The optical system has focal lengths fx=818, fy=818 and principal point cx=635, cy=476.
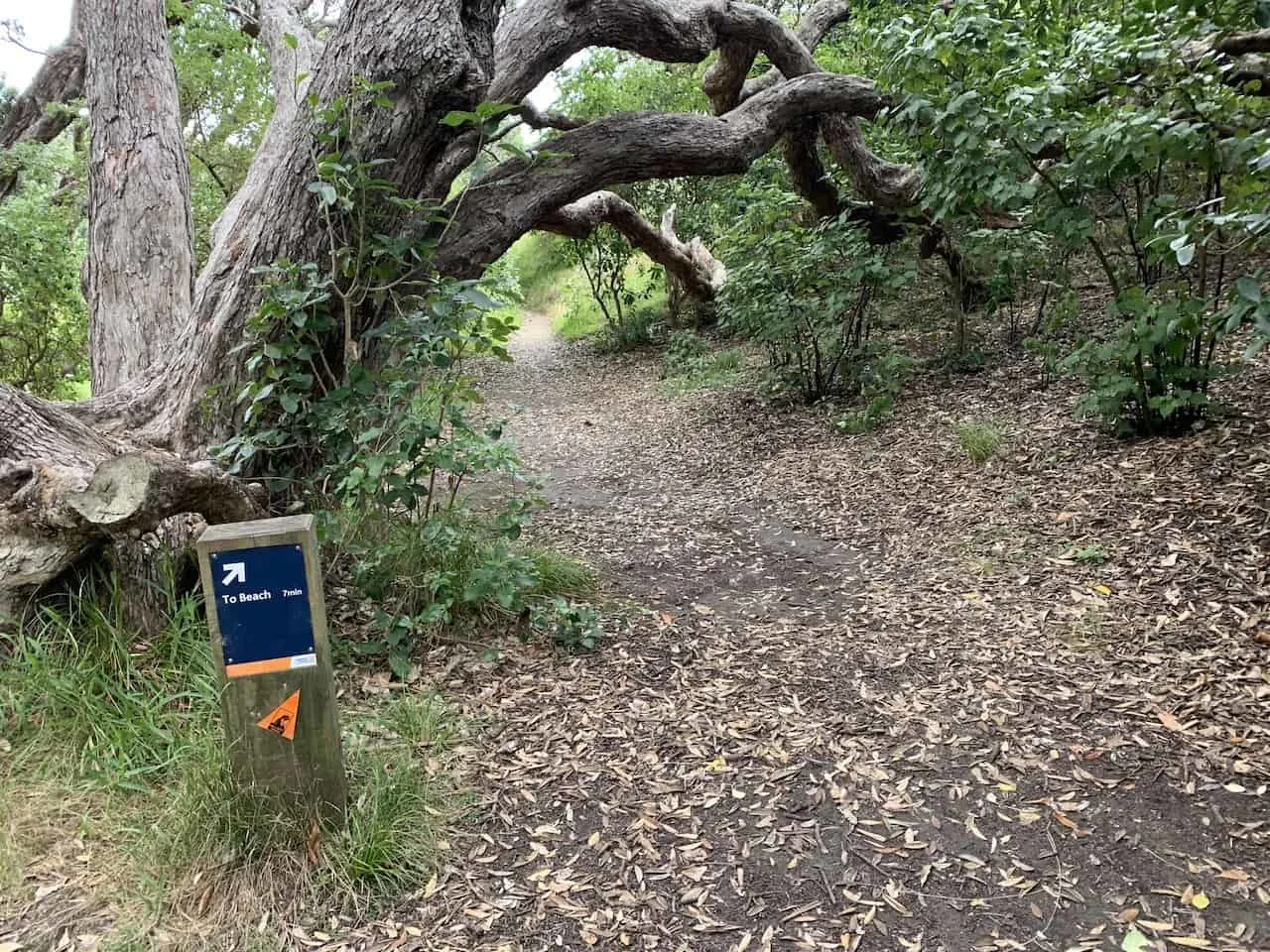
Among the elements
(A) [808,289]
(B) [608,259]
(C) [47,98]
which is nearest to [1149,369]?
(A) [808,289]

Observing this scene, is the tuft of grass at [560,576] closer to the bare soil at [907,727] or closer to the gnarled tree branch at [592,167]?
the bare soil at [907,727]

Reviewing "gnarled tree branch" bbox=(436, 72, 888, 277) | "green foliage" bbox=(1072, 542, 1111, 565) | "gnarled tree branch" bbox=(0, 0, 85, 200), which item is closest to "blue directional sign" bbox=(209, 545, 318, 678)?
"gnarled tree branch" bbox=(436, 72, 888, 277)

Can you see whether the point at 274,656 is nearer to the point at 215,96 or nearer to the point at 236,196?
the point at 236,196

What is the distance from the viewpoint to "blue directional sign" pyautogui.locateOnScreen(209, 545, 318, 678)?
82.4 inches

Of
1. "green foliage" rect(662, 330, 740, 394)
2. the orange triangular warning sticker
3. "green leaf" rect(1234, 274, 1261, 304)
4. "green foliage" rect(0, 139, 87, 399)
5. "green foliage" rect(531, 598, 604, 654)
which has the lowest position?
"green foliage" rect(531, 598, 604, 654)

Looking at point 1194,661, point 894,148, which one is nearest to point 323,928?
point 1194,661

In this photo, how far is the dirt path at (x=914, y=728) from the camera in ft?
7.23

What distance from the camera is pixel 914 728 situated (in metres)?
2.96

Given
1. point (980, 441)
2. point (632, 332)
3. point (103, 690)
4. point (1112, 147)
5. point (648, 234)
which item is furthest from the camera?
point (632, 332)

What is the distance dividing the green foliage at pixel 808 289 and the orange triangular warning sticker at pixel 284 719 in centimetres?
539

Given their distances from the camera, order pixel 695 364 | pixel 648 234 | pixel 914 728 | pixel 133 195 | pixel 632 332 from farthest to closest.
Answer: pixel 632 332 < pixel 648 234 < pixel 695 364 < pixel 133 195 < pixel 914 728

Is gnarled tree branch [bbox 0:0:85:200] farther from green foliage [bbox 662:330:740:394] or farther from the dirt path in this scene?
the dirt path

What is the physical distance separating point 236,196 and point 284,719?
139 inches

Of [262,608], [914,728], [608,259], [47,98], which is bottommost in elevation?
[914,728]
